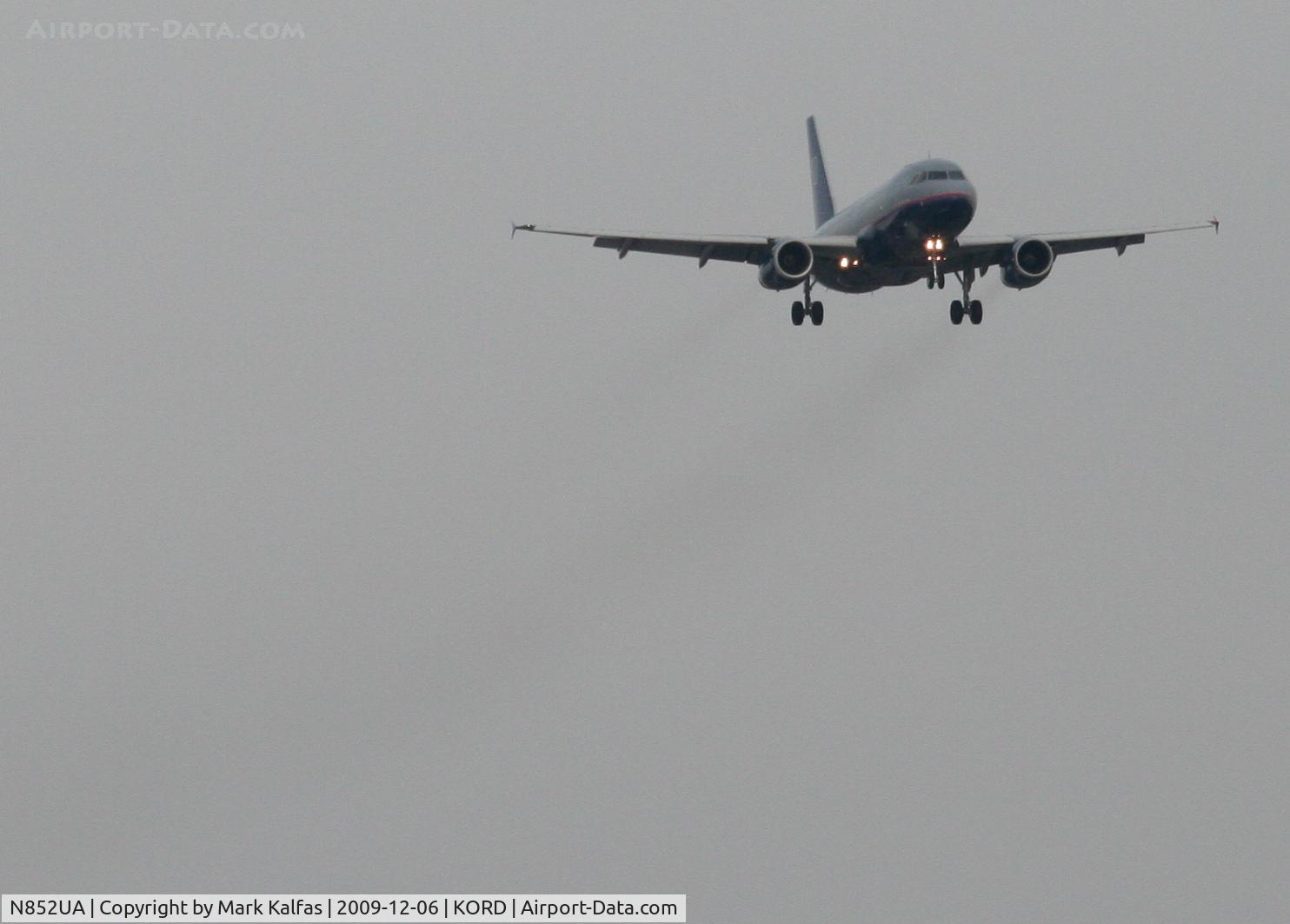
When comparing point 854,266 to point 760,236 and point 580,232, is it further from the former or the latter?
point 580,232

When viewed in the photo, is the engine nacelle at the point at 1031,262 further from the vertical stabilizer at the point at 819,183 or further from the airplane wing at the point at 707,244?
the vertical stabilizer at the point at 819,183

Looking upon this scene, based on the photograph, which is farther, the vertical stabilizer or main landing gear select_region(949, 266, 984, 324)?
the vertical stabilizer

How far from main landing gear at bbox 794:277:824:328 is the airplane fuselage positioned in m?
2.60

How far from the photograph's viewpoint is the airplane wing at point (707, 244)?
7875cm

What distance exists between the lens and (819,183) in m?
A: 99.1

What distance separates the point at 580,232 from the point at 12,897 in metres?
39.3

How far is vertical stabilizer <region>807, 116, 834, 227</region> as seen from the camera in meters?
96.9

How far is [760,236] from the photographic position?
80.4 meters

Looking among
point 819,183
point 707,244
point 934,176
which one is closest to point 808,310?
point 707,244

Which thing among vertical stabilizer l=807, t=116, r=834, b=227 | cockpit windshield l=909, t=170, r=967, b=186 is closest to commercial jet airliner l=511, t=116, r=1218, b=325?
cockpit windshield l=909, t=170, r=967, b=186

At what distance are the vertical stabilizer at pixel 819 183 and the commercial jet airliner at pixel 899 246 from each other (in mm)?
12739

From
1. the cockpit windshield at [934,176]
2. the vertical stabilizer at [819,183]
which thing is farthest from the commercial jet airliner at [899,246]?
the vertical stabilizer at [819,183]

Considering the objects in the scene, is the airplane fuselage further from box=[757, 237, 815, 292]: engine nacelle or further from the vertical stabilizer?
the vertical stabilizer

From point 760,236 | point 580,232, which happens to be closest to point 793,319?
point 760,236
